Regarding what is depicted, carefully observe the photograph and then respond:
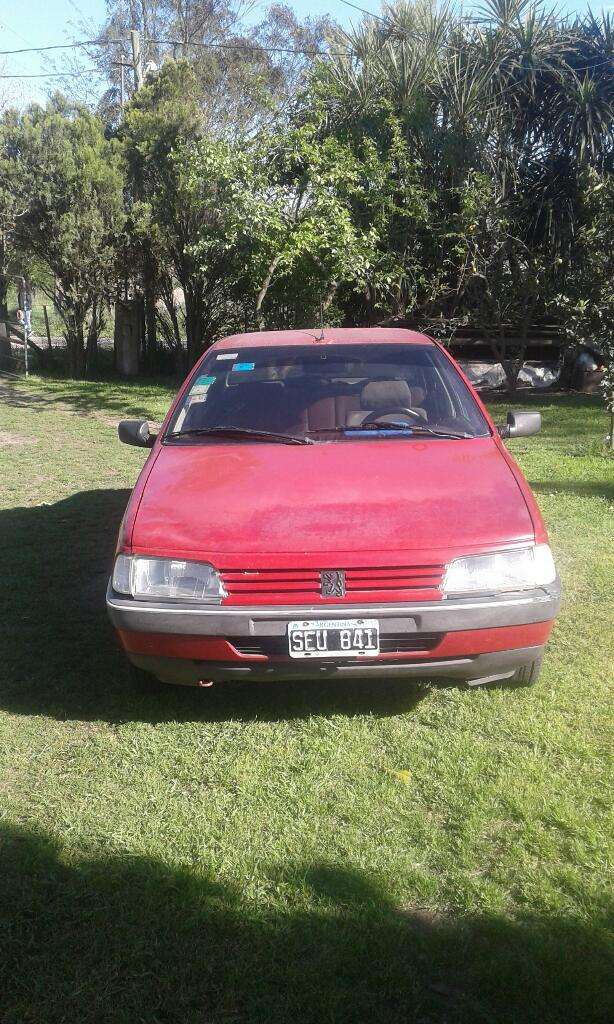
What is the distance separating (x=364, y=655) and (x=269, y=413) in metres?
1.57

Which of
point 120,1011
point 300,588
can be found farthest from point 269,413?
point 120,1011

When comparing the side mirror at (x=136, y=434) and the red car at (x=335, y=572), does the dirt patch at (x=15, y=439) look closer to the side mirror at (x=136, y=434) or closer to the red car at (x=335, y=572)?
the side mirror at (x=136, y=434)

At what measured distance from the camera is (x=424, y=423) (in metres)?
4.36

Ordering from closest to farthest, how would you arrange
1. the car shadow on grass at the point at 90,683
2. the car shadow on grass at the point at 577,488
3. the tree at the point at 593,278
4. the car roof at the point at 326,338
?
the car shadow on grass at the point at 90,683 → the car roof at the point at 326,338 → the car shadow on grass at the point at 577,488 → the tree at the point at 593,278

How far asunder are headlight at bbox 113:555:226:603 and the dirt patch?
760cm

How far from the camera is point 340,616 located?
10.5 ft

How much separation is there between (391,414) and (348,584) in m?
1.41

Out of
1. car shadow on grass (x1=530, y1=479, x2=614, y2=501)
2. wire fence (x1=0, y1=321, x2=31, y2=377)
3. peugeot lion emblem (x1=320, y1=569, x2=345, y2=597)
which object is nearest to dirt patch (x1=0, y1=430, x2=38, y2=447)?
car shadow on grass (x1=530, y1=479, x2=614, y2=501)

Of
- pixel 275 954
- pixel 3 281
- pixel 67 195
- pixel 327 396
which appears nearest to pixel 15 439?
pixel 67 195

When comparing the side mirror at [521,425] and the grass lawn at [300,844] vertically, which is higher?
the side mirror at [521,425]

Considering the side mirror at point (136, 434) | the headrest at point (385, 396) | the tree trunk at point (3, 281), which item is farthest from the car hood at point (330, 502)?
the tree trunk at point (3, 281)

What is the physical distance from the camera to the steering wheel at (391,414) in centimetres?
438

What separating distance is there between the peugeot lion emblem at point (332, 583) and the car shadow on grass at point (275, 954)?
935 mm

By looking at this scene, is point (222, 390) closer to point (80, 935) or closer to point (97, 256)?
point (80, 935)
